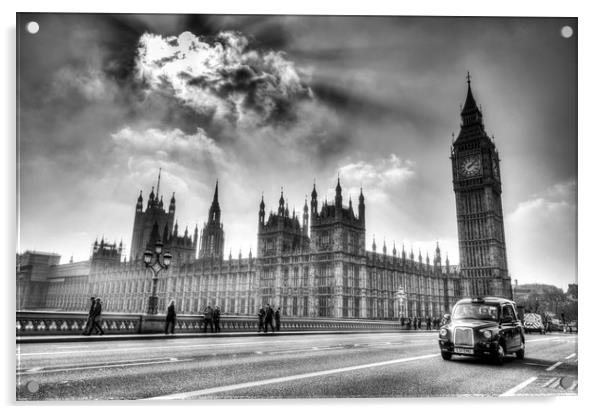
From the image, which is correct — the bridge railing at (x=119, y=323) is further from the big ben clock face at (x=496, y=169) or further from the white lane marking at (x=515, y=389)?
the big ben clock face at (x=496, y=169)

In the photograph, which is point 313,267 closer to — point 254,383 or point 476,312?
point 476,312

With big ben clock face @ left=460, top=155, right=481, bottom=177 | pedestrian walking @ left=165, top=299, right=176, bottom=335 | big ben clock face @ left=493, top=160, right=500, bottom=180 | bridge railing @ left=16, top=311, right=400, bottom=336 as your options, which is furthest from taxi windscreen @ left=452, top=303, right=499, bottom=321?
bridge railing @ left=16, top=311, right=400, bottom=336

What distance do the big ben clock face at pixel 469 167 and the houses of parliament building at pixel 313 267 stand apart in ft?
0.15

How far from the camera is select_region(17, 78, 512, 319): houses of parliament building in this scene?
40.8 feet

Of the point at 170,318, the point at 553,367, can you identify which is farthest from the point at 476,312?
the point at 170,318

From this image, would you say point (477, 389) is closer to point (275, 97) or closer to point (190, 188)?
point (275, 97)

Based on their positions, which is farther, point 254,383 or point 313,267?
point 313,267

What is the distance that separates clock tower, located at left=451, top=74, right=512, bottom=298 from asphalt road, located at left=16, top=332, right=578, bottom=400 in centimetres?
491

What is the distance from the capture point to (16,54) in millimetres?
8008

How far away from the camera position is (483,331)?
7734 millimetres

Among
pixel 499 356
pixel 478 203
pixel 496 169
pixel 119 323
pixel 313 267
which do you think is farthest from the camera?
pixel 313 267

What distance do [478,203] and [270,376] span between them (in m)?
9.74

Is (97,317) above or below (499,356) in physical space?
above
